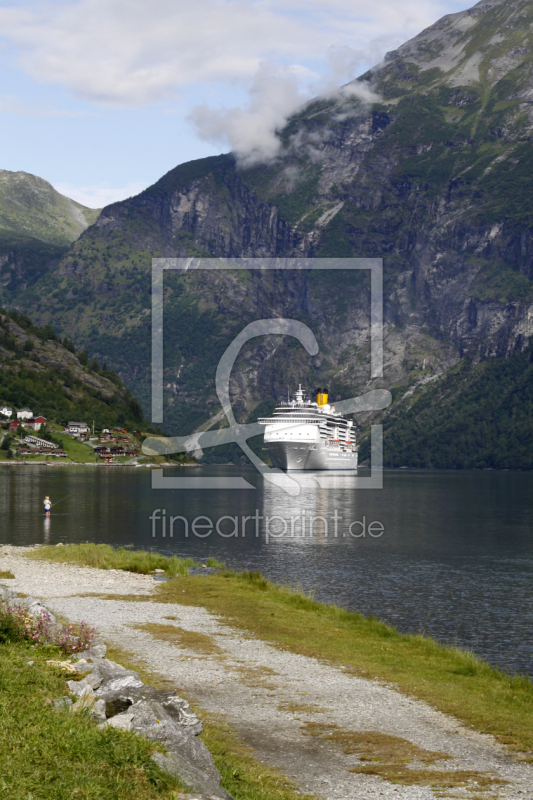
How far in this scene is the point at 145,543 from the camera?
6203cm

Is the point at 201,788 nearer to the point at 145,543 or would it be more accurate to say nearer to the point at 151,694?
the point at 151,694

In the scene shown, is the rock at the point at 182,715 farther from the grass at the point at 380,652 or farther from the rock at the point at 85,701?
the grass at the point at 380,652

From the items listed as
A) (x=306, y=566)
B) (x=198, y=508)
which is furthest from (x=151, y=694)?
(x=198, y=508)

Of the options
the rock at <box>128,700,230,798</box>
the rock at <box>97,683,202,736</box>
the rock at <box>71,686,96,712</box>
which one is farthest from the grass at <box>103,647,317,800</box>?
the rock at <box>71,686,96,712</box>

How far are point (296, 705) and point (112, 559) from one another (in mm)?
29513

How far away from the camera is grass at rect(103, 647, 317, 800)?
1202 cm

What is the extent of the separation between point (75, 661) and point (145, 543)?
47056 mm

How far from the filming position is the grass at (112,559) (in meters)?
44.0

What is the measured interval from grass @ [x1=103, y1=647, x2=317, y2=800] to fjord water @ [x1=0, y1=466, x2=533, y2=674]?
14615 mm

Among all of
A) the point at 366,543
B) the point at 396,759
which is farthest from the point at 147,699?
the point at 366,543

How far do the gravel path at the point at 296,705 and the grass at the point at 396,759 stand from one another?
0.79ft

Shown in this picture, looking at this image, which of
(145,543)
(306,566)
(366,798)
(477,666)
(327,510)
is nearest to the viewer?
(366,798)

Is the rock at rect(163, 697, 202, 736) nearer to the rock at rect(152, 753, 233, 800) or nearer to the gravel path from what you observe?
the rock at rect(152, 753, 233, 800)

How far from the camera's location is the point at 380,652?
25.4 meters
